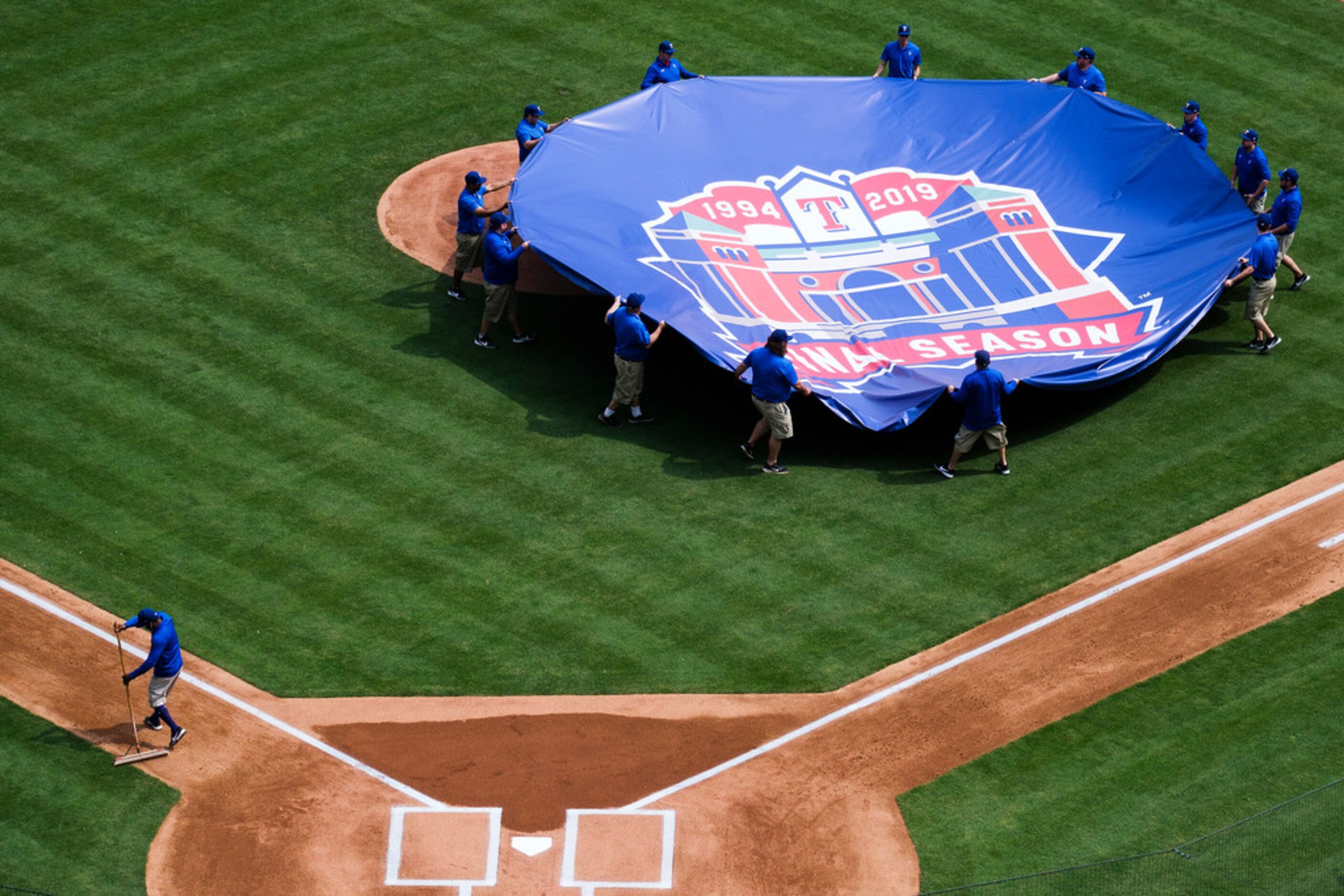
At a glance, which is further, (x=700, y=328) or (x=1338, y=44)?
(x=1338, y=44)

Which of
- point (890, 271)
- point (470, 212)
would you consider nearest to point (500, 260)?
point (470, 212)

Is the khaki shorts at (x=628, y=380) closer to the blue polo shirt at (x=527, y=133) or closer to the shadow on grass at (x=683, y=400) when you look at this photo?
the shadow on grass at (x=683, y=400)

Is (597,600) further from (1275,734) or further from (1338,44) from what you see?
(1338,44)

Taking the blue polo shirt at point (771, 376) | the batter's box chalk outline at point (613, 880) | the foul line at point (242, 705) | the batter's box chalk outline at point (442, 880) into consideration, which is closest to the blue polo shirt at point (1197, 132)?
the blue polo shirt at point (771, 376)

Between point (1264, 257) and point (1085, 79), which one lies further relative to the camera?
point (1085, 79)

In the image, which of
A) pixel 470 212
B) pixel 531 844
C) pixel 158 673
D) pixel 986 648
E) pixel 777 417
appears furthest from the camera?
pixel 470 212

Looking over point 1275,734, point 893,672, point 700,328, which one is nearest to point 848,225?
point 700,328

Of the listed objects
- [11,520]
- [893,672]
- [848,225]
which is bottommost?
[11,520]

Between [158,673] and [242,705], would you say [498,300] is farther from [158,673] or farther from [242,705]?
[158,673]
